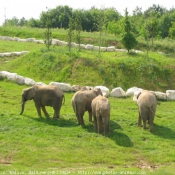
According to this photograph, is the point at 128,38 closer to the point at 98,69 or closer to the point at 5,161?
the point at 98,69

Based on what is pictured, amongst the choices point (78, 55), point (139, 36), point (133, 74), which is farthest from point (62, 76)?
point (139, 36)

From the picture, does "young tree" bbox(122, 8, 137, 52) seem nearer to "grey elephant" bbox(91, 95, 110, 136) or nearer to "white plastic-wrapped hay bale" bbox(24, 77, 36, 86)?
"white plastic-wrapped hay bale" bbox(24, 77, 36, 86)

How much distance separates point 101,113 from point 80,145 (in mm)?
1753

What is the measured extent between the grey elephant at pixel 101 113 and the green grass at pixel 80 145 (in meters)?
0.43

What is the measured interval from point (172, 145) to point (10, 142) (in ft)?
Result: 22.7

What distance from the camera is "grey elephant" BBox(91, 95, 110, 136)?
643 inches

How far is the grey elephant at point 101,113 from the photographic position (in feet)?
53.6

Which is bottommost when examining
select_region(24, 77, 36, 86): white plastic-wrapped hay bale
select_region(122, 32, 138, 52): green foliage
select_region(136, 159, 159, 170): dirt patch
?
select_region(136, 159, 159, 170): dirt patch

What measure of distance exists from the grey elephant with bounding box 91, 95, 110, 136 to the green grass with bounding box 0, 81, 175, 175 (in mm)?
427

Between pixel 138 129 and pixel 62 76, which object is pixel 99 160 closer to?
pixel 138 129

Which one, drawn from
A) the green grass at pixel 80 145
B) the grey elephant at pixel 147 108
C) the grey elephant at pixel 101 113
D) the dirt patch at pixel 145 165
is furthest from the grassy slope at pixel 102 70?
the dirt patch at pixel 145 165

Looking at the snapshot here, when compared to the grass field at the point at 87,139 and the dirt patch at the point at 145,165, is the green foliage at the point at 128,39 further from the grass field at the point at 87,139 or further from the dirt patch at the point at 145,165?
the dirt patch at the point at 145,165

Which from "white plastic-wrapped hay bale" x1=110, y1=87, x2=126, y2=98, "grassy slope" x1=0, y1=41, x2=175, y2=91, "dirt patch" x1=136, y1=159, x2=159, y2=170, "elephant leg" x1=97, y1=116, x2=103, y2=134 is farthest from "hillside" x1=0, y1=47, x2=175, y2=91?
"dirt patch" x1=136, y1=159, x2=159, y2=170

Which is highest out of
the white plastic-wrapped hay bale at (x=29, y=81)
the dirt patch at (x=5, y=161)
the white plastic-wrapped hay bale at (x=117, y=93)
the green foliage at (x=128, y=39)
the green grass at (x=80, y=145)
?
the green foliage at (x=128, y=39)
